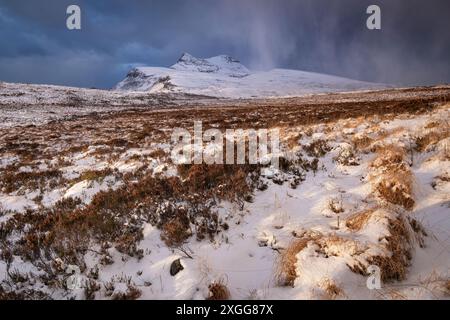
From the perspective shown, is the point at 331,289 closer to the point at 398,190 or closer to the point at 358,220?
the point at 358,220

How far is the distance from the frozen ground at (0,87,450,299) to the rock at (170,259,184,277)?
0.02 meters

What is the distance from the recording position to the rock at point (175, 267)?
476 centimetres

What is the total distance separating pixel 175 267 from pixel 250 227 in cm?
174

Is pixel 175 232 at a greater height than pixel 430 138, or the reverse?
pixel 430 138

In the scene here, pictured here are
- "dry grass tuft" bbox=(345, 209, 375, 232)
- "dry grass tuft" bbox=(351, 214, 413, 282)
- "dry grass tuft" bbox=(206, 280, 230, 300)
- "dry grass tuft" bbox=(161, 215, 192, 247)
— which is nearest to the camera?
"dry grass tuft" bbox=(351, 214, 413, 282)

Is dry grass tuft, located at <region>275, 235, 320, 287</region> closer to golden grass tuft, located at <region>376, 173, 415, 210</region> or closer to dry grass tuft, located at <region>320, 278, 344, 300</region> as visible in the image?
dry grass tuft, located at <region>320, 278, 344, 300</region>

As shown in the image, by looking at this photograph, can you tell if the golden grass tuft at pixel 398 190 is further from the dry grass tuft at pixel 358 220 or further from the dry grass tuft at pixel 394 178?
the dry grass tuft at pixel 358 220

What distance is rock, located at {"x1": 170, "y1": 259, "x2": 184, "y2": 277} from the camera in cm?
476

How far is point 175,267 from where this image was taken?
4828mm

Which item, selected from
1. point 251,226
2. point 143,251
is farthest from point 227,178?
point 143,251

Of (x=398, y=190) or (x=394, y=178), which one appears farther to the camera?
(x=394, y=178)

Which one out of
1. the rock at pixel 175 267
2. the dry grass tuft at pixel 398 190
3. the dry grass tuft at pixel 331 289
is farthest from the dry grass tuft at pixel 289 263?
the dry grass tuft at pixel 398 190

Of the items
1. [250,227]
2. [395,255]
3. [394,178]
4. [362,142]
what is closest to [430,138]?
[362,142]

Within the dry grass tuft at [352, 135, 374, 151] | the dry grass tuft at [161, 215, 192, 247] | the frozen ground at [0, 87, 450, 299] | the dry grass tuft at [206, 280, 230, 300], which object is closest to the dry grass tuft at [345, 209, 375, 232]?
the frozen ground at [0, 87, 450, 299]
